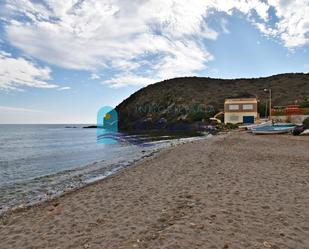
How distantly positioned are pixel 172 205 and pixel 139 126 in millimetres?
107045

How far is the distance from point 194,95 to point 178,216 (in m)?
117

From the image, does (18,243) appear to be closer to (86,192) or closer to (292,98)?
(86,192)

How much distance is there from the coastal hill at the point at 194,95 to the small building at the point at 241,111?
50.8ft

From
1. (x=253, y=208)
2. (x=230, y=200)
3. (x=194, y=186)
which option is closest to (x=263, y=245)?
(x=253, y=208)

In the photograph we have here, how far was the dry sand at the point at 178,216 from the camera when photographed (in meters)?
5.53

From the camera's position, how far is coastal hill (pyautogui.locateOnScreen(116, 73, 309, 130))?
10231cm

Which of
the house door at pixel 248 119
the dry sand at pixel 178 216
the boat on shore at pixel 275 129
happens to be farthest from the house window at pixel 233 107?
the dry sand at pixel 178 216

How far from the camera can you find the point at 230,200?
8.00 metres

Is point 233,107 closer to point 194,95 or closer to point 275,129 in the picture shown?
point 275,129

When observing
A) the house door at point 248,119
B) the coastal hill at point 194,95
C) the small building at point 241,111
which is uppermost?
the coastal hill at point 194,95

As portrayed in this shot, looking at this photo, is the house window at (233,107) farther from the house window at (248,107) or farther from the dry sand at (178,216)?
the dry sand at (178,216)

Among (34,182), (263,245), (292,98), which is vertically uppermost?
(292,98)

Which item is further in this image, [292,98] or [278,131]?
[292,98]

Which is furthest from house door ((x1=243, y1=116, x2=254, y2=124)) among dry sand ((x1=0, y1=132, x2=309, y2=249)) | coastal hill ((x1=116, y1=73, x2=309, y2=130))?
dry sand ((x1=0, y1=132, x2=309, y2=249))
